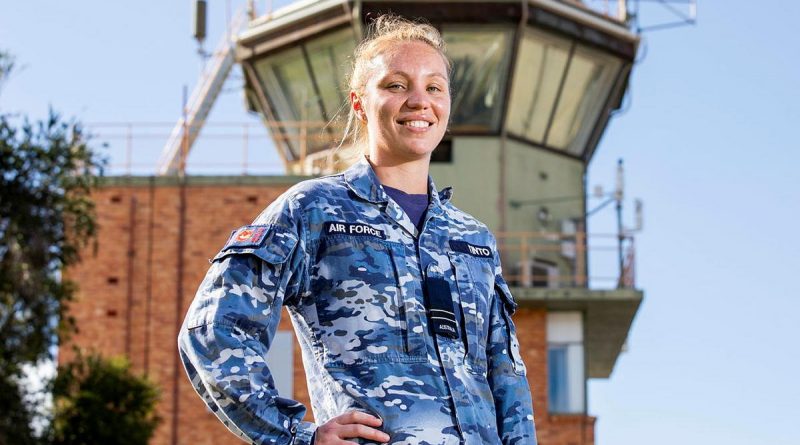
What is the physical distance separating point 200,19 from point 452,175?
7.47 meters

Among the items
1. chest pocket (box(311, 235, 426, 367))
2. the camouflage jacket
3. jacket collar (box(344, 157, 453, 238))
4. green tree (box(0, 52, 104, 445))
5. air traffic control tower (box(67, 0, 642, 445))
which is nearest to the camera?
the camouflage jacket

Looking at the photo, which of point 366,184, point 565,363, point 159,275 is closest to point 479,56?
point 565,363

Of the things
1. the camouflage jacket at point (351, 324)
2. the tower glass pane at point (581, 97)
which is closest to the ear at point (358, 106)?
the camouflage jacket at point (351, 324)

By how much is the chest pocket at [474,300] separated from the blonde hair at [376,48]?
1.84ft

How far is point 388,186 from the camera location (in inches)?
201

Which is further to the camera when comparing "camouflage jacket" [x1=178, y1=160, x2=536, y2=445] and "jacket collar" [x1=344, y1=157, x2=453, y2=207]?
"jacket collar" [x1=344, y1=157, x2=453, y2=207]

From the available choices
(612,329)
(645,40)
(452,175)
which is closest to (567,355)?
(612,329)

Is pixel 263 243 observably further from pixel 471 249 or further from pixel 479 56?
pixel 479 56

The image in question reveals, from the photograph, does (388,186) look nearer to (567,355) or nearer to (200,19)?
(567,355)

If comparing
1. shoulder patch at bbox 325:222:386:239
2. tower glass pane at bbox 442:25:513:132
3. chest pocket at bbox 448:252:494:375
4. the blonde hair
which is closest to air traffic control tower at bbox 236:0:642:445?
tower glass pane at bbox 442:25:513:132

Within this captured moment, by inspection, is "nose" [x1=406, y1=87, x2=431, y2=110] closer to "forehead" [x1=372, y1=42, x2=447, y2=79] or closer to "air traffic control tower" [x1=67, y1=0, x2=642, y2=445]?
"forehead" [x1=372, y1=42, x2=447, y2=79]

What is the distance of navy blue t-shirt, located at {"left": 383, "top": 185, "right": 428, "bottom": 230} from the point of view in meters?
5.04

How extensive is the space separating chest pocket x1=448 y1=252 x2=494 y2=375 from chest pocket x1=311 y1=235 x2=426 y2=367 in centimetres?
22

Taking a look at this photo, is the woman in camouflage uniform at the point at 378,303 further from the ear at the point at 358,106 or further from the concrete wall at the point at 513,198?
the concrete wall at the point at 513,198
